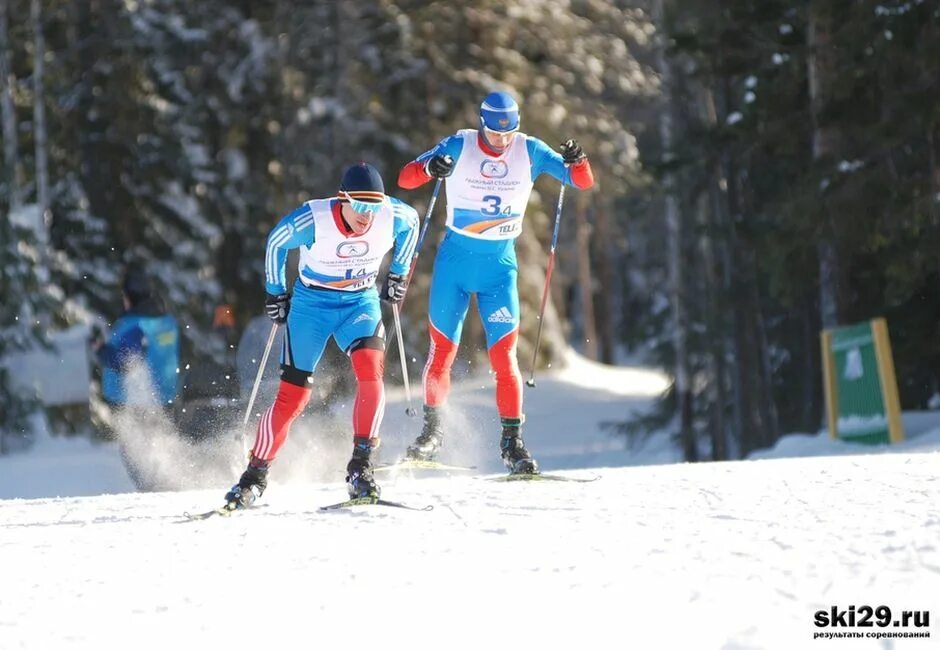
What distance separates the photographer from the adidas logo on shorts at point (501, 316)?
34.1ft

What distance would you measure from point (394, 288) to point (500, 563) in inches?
121

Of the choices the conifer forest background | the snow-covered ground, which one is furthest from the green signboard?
the snow-covered ground

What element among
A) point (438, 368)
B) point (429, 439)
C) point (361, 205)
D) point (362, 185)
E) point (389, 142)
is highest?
point (389, 142)

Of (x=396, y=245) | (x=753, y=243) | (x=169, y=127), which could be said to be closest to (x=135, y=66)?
(x=169, y=127)

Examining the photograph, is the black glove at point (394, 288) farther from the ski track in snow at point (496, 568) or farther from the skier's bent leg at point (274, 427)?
the ski track in snow at point (496, 568)

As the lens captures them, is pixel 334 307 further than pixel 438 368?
No

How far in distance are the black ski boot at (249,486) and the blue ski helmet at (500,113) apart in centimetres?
263

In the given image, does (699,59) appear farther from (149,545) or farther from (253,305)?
(149,545)

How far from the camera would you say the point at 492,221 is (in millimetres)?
10547

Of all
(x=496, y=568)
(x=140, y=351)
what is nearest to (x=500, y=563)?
(x=496, y=568)

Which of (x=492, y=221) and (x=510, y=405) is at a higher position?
(x=492, y=221)

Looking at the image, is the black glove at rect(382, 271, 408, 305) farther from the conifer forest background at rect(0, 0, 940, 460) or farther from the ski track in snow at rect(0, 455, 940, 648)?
the conifer forest background at rect(0, 0, 940, 460)

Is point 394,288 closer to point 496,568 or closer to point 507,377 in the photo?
point 507,377

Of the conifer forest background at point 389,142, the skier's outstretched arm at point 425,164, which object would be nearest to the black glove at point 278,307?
the skier's outstretched arm at point 425,164
